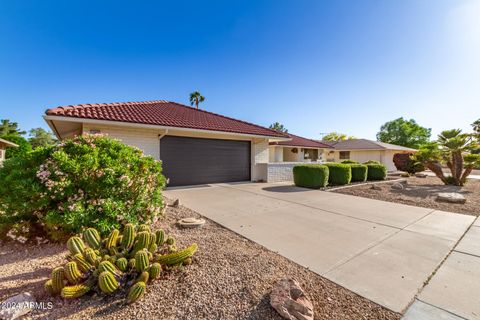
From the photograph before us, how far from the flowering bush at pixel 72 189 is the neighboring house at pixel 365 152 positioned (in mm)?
26332

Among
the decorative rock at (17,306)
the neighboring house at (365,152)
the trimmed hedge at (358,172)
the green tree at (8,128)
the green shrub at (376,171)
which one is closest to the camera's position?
the decorative rock at (17,306)

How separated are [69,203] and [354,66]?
44.1 ft

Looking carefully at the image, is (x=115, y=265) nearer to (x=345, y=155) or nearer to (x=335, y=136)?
(x=345, y=155)

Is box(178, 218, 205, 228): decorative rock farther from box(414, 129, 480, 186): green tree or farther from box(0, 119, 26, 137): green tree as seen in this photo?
box(0, 119, 26, 137): green tree

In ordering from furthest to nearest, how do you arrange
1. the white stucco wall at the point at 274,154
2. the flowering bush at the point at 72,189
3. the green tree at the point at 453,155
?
the white stucco wall at the point at 274,154, the green tree at the point at 453,155, the flowering bush at the point at 72,189

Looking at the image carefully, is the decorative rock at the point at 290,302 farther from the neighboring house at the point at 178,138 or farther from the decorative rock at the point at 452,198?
the decorative rock at the point at 452,198

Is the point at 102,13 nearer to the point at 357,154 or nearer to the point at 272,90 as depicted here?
the point at 272,90

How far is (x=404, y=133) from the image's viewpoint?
4316cm

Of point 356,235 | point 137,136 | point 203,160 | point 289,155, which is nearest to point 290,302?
point 356,235

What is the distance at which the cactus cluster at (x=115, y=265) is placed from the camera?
1.99 meters

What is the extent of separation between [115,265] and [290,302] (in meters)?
1.92

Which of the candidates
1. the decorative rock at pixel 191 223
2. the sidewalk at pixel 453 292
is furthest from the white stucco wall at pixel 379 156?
the decorative rock at pixel 191 223

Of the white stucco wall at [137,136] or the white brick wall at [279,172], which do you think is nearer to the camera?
the white stucco wall at [137,136]

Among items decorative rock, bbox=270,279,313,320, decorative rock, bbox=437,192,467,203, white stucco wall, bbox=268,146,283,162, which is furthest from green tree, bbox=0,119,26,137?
decorative rock, bbox=437,192,467,203
